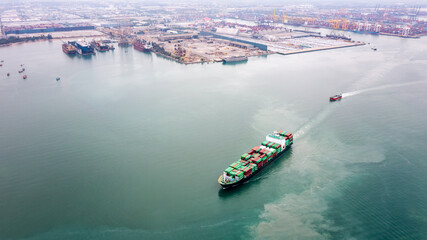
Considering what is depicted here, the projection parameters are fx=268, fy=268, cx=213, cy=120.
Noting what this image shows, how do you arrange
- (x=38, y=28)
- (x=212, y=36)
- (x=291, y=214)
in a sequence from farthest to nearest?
(x=38, y=28), (x=212, y=36), (x=291, y=214)

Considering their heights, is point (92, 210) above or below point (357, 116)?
below

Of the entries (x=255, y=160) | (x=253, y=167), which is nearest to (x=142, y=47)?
(x=255, y=160)

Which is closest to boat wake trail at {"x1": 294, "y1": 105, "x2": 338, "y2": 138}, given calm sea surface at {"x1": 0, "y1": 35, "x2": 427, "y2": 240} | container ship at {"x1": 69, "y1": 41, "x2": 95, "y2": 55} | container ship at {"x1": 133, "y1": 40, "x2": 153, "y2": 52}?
calm sea surface at {"x1": 0, "y1": 35, "x2": 427, "y2": 240}

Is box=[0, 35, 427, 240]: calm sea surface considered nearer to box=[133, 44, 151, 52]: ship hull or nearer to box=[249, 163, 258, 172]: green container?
box=[249, 163, 258, 172]: green container

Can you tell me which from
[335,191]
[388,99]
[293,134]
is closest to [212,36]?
[388,99]

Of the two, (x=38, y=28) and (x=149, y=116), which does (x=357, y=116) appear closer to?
(x=149, y=116)

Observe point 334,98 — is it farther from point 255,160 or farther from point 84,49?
point 84,49

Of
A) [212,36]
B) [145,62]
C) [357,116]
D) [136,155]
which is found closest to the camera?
[136,155]
